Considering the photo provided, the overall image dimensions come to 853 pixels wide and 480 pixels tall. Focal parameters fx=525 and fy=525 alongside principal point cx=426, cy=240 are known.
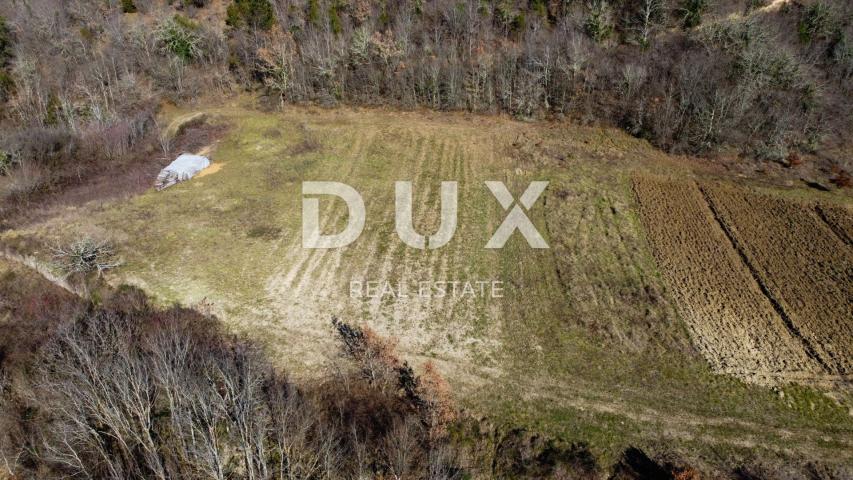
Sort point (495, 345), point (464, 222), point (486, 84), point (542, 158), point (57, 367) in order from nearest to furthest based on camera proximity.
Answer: point (57, 367)
point (495, 345)
point (464, 222)
point (542, 158)
point (486, 84)

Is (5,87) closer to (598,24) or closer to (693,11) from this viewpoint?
(598,24)

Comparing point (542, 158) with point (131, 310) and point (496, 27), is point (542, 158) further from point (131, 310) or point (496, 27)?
point (131, 310)

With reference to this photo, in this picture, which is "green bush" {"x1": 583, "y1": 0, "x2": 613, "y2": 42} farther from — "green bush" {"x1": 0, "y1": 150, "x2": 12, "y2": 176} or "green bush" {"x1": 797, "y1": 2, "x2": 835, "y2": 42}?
"green bush" {"x1": 0, "y1": 150, "x2": 12, "y2": 176}

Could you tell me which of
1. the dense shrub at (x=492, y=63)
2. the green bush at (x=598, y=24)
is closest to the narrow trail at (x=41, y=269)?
A: the dense shrub at (x=492, y=63)

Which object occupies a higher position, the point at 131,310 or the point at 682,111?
the point at 682,111

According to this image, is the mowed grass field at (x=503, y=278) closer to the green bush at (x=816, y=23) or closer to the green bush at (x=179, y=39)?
the green bush at (x=179, y=39)

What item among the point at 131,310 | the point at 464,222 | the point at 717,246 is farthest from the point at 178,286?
the point at 717,246
